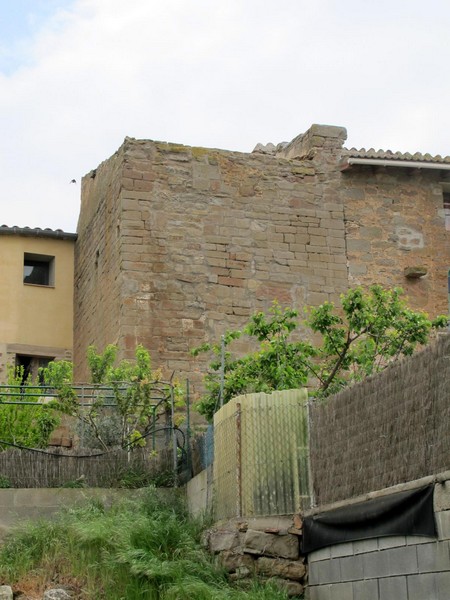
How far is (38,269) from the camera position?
937 inches

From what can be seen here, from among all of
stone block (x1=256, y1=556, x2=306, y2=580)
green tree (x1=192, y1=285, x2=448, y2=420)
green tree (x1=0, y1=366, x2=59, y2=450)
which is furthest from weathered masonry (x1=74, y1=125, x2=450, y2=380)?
stone block (x1=256, y1=556, x2=306, y2=580)

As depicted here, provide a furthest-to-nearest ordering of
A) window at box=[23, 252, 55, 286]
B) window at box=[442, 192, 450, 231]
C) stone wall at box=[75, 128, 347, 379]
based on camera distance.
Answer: window at box=[23, 252, 55, 286] → window at box=[442, 192, 450, 231] → stone wall at box=[75, 128, 347, 379]

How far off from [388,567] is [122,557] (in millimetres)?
2979

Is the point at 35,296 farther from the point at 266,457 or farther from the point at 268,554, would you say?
the point at 268,554

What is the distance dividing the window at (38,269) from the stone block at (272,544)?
12745 mm

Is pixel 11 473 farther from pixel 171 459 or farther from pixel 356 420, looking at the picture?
pixel 356 420

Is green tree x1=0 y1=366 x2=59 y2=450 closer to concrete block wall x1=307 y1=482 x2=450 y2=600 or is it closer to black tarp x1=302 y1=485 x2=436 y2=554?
black tarp x1=302 y1=485 x2=436 y2=554

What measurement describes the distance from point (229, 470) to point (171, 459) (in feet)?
7.86

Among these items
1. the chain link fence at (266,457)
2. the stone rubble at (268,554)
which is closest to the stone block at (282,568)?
the stone rubble at (268,554)

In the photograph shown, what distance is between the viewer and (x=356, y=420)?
1110 centimetres

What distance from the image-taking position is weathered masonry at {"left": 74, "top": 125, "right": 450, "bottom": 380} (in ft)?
65.8

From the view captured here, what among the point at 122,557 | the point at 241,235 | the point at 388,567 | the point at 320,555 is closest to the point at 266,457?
the point at 320,555

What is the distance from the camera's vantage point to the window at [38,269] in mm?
23578

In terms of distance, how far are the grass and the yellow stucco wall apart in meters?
9.59
